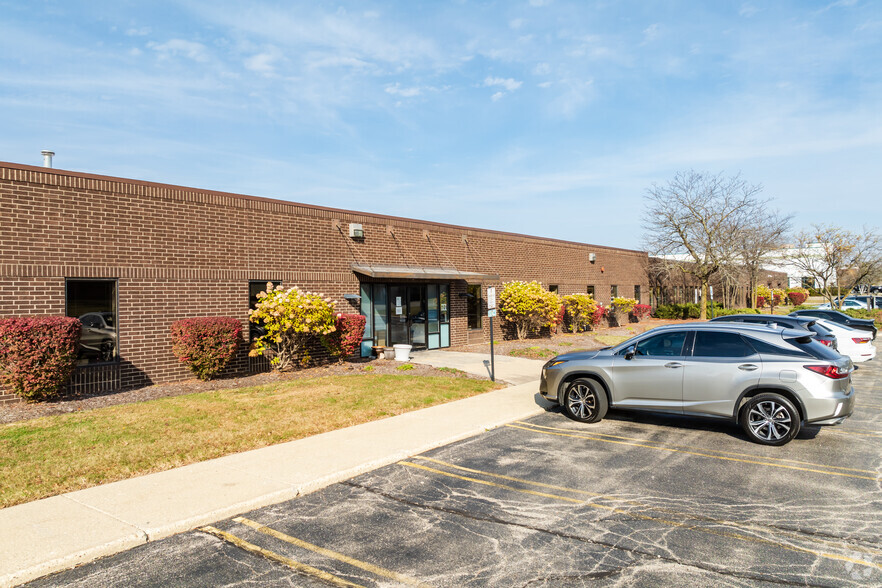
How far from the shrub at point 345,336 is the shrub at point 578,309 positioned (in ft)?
43.1

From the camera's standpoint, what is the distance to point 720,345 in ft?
27.3

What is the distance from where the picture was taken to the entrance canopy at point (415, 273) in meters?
16.5

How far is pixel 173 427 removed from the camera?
27.9ft

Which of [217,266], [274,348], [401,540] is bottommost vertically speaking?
[401,540]

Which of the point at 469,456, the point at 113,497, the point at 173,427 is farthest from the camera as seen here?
the point at 173,427

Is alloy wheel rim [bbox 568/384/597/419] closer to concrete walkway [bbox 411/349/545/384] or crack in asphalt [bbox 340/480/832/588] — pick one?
concrete walkway [bbox 411/349/545/384]

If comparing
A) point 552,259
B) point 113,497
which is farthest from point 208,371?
point 552,259

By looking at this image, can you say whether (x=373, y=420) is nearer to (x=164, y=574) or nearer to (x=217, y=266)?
(x=164, y=574)

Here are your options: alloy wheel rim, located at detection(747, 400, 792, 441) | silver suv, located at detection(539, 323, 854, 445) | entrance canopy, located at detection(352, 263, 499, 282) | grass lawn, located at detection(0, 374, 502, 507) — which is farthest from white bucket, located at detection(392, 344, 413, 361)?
alloy wheel rim, located at detection(747, 400, 792, 441)

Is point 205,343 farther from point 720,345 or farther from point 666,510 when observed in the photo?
point 720,345

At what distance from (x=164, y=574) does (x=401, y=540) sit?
190 centimetres

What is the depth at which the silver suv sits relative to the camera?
752 cm

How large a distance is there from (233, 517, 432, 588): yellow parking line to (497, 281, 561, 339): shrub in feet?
57.9

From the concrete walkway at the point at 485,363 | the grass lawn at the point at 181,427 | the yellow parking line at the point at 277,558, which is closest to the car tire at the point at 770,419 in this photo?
the grass lawn at the point at 181,427
